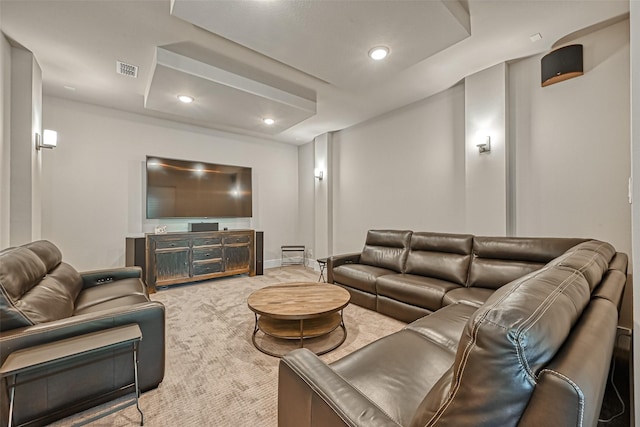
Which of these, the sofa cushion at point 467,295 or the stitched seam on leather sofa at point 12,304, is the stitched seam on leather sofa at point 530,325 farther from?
the stitched seam on leather sofa at point 12,304

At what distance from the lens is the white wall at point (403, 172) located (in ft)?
11.8

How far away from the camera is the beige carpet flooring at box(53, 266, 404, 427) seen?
1.56m

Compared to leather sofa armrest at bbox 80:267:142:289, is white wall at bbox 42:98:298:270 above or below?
above

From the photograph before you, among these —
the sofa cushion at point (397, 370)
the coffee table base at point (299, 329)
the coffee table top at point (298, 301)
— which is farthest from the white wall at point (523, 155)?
the sofa cushion at point (397, 370)

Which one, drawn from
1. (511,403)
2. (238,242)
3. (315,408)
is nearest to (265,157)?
(238,242)

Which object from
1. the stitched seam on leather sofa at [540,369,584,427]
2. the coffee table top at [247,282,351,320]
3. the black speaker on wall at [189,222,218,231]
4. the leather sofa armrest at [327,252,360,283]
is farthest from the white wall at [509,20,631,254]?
the black speaker on wall at [189,222,218,231]

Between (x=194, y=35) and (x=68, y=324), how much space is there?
2475mm

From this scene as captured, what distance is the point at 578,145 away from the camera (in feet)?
8.54

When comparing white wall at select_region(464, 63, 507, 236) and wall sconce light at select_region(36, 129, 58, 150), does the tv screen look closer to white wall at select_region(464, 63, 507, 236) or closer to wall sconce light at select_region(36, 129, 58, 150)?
wall sconce light at select_region(36, 129, 58, 150)

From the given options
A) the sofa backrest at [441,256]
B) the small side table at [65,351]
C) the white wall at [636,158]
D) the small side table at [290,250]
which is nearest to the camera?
the white wall at [636,158]

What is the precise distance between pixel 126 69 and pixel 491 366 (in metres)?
4.04

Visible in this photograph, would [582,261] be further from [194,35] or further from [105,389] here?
[194,35]

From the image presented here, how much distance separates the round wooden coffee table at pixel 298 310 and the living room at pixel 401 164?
1.88 meters

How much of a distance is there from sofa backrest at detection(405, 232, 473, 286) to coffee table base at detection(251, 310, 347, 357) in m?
1.23
